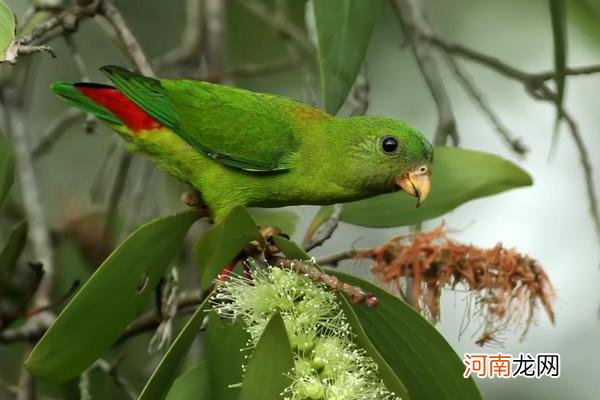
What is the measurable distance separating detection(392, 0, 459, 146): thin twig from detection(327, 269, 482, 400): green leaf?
0.66 meters

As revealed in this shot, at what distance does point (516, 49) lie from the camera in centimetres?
433

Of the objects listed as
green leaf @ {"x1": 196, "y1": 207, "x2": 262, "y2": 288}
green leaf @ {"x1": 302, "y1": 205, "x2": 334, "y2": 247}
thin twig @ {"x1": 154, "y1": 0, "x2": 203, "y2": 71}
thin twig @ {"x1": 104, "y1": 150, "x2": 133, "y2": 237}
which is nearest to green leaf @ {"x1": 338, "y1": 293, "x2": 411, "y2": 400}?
green leaf @ {"x1": 196, "y1": 207, "x2": 262, "y2": 288}

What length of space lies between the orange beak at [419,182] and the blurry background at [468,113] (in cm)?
119

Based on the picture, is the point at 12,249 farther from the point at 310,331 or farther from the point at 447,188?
the point at 447,188

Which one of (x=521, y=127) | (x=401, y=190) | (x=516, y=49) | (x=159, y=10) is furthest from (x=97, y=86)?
(x=516, y=49)

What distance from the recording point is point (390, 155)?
182 centimetres

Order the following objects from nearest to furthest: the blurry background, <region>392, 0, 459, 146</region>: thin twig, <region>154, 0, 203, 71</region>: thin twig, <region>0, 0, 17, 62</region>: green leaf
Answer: <region>0, 0, 17, 62</region>: green leaf, <region>392, 0, 459, 146</region>: thin twig, <region>154, 0, 203, 71</region>: thin twig, the blurry background

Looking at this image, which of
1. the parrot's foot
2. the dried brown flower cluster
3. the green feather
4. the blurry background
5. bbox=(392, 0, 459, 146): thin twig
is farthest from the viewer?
the blurry background

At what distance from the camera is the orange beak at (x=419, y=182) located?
70.5 inches

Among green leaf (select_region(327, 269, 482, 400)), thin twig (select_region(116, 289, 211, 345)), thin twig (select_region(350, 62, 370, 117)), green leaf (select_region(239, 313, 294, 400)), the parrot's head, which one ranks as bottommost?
green leaf (select_region(239, 313, 294, 400))

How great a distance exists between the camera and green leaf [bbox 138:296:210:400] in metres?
1.35

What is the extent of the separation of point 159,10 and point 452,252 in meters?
2.63

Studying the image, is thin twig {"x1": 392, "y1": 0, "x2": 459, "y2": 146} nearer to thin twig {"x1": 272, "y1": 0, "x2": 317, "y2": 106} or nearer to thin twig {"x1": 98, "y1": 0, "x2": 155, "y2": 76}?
thin twig {"x1": 272, "y1": 0, "x2": 317, "y2": 106}

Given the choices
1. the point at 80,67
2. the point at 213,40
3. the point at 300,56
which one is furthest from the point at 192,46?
the point at 80,67
